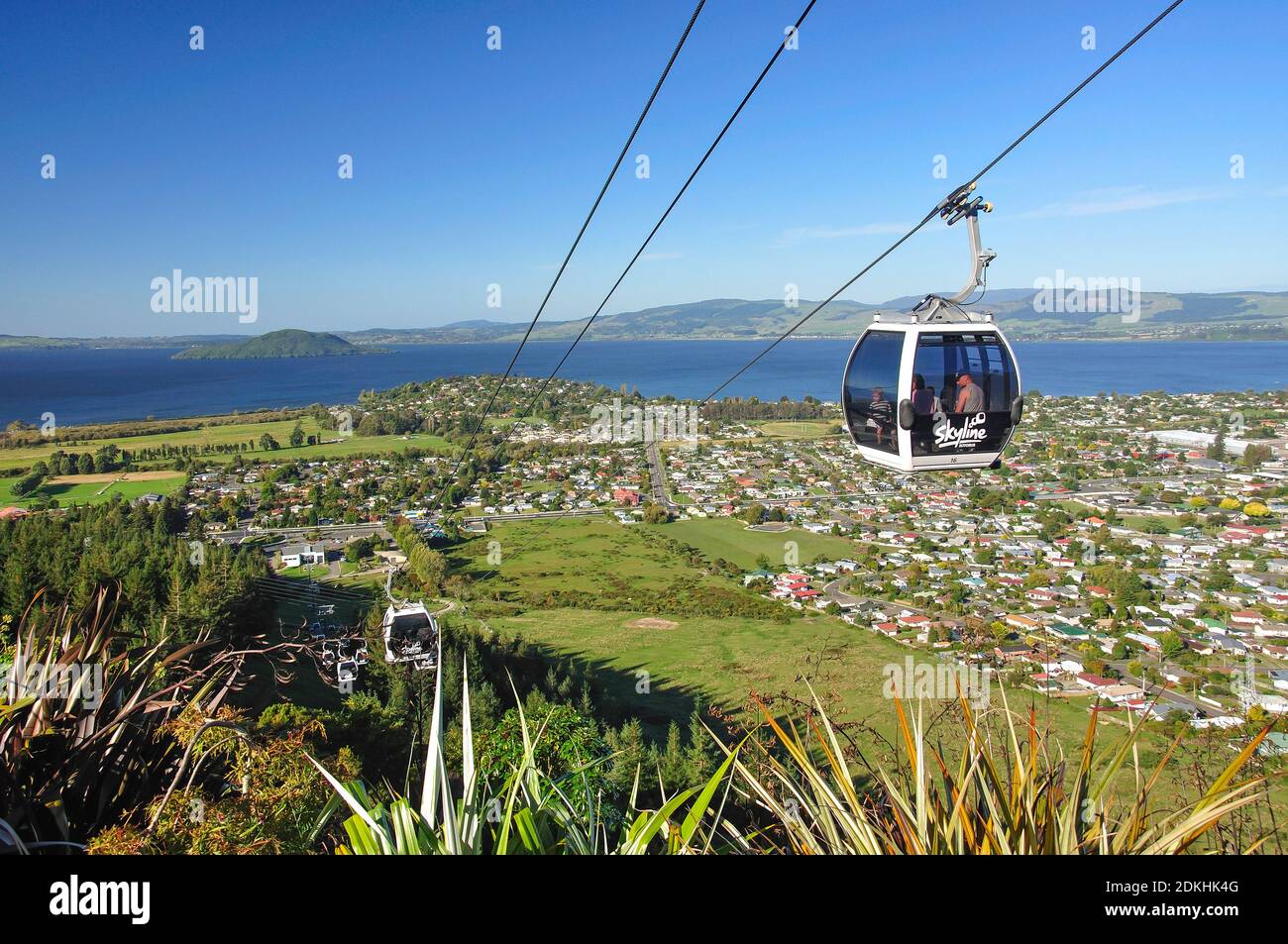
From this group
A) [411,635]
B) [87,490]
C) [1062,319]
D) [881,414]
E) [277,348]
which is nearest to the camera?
[881,414]

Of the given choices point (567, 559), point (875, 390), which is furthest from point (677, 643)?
point (875, 390)

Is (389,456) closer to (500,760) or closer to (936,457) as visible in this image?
(500,760)

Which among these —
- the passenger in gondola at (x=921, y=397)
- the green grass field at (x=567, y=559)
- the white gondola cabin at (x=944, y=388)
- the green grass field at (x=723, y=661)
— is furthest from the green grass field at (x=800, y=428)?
the passenger in gondola at (x=921, y=397)

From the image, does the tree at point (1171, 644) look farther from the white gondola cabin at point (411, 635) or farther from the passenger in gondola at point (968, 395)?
the white gondola cabin at point (411, 635)

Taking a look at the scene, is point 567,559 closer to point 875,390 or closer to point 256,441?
point 875,390

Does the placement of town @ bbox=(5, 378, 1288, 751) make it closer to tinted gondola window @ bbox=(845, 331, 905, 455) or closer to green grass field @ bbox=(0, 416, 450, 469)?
green grass field @ bbox=(0, 416, 450, 469)

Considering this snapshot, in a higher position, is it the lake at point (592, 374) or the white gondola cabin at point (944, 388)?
the lake at point (592, 374)

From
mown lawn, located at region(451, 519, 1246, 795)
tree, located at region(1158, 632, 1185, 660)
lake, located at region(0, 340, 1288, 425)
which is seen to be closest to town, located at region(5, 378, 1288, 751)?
tree, located at region(1158, 632, 1185, 660)

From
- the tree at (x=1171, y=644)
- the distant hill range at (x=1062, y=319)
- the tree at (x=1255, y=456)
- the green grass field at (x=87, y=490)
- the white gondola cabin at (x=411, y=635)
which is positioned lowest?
the tree at (x=1171, y=644)
